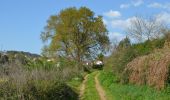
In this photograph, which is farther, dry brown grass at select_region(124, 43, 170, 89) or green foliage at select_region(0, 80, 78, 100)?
dry brown grass at select_region(124, 43, 170, 89)

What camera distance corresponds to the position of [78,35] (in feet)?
255

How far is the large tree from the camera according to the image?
3059 inches

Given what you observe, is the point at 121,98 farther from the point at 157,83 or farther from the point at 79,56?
the point at 79,56

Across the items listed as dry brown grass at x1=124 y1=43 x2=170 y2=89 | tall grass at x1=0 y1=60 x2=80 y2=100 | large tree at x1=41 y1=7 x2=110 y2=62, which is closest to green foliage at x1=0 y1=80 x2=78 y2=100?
tall grass at x1=0 y1=60 x2=80 y2=100

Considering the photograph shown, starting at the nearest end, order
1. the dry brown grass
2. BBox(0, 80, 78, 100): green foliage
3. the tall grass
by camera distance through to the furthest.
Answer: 1. BBox(0, 80, 78, 100): green foliage
2. the tall grass
3. the dry brown grass

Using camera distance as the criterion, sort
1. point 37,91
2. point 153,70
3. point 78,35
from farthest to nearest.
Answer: point 78,35, point 153,70, point 37,91

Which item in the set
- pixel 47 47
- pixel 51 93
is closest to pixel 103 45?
pixel 47 47

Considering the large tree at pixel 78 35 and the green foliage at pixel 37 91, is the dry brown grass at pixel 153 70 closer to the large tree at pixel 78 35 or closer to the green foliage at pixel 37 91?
the green foliage at pixel 37 91

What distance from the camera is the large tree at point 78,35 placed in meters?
77.7

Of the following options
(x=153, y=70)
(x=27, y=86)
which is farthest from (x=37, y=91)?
(x=153, y=70)

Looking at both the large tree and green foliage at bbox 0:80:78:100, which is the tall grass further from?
the large tree

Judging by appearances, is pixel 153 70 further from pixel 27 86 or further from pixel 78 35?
pixel 78 35

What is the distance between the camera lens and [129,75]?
3375 cm

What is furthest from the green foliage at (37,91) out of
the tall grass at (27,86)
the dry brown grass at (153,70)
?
the dry brown grass at (153,70)
